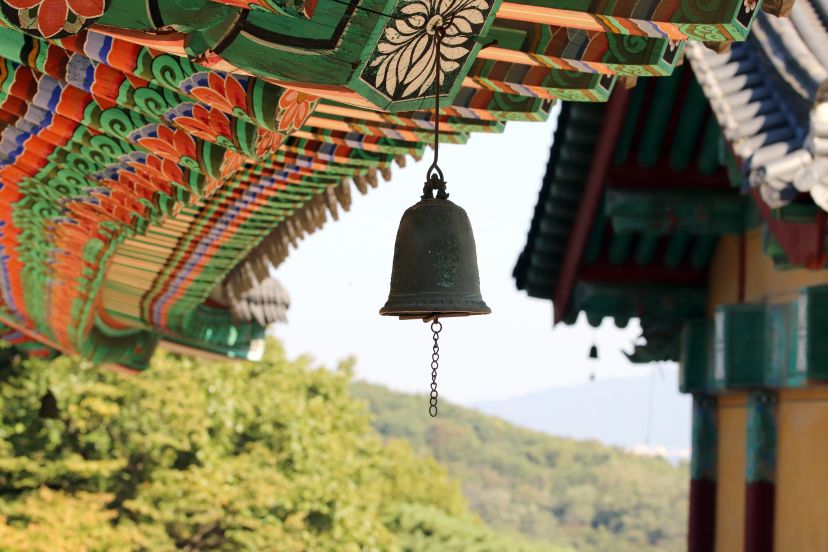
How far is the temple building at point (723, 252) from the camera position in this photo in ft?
20.5

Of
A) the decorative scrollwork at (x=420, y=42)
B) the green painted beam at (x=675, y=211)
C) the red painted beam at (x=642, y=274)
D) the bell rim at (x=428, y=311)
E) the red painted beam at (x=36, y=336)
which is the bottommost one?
the bell rim at (x=428, y=311)

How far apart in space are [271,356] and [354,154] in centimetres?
2362

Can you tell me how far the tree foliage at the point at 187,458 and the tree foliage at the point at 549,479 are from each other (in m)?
58.5

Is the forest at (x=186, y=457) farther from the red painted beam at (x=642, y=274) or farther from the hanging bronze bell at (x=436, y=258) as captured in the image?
the hanging bronze bell at (x=436, y=258)

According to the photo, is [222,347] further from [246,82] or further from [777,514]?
[246,82]

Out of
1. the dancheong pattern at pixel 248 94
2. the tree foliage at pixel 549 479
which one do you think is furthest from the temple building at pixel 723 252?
the tree foliage at pixel 549 479

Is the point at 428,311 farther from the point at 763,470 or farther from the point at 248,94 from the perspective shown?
the point at 763,470

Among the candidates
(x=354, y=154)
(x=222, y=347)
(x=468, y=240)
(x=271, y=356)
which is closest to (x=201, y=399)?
(x=271, y=356)

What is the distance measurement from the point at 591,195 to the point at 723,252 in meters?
1.09

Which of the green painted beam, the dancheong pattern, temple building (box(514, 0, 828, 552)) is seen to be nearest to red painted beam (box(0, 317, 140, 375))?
the dancheong pattern

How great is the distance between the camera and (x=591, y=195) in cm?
916

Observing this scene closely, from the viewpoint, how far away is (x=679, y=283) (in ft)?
31.8

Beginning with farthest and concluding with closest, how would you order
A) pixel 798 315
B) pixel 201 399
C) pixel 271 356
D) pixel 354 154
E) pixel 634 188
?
pixel 271 356 < pixel 201 399 < pixel 634 188 < pixel 798 315 < pixel 354 154

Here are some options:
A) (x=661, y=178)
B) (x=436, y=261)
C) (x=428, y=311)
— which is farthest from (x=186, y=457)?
(x=436, y=261)
